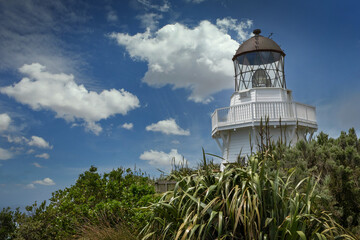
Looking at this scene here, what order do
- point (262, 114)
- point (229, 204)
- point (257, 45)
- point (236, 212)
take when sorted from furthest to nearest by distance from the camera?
point (257, 45) → point (262, 114) → point (229, 204) → point (236, 212)

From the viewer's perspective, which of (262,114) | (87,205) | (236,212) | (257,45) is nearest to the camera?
(236,212)

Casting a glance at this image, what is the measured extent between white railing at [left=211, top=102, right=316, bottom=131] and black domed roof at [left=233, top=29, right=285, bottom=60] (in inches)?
140

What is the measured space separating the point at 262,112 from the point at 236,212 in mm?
11320

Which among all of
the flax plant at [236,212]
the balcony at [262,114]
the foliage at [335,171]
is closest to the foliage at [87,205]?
the flax plant at [236,212]

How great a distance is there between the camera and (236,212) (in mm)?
4113

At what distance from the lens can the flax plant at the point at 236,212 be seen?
4.10 meters

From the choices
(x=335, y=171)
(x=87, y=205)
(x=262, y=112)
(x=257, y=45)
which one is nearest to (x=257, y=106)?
(x=262, y=112)

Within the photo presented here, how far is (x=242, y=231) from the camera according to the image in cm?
446

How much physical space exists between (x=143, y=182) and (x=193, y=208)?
320cm

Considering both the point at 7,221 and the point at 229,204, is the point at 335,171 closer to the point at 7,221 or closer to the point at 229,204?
the point at 229,204

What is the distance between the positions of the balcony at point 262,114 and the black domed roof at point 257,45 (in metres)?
3.54

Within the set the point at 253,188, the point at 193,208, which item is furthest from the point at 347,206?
the point at 193,208

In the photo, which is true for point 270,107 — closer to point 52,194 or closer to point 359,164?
point 359,164

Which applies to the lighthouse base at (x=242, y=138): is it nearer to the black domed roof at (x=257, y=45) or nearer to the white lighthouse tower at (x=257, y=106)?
the white lighthouse tower at (x=257, y=106)
